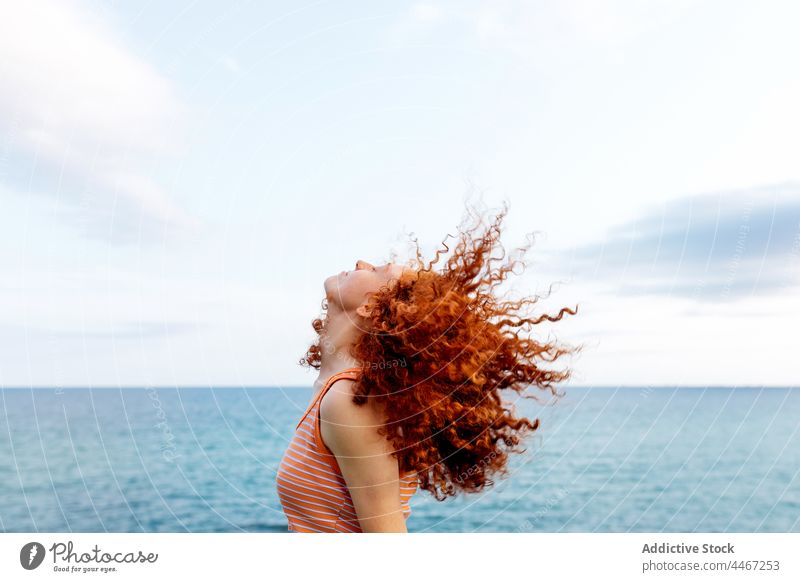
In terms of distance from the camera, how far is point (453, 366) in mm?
2814

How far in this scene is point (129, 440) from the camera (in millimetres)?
45469

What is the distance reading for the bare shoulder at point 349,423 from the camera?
2570mm

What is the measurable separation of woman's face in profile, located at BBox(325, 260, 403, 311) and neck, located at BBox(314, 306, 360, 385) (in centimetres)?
5

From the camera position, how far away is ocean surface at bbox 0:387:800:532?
84.7 ft

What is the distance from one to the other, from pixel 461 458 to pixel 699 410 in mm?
82416

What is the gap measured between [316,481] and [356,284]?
83cm

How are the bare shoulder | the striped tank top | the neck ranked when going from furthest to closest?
the neck < the striped tank top < the bare shoulder

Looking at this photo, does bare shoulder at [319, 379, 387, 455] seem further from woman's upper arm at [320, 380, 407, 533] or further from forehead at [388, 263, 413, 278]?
forehead at [388, 263, 413, 278]

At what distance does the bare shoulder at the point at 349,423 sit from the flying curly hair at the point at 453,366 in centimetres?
3

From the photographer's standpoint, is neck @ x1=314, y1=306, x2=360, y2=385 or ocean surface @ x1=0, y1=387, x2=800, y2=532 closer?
neck @ x1=314, y1=306, x2=360, y2=385

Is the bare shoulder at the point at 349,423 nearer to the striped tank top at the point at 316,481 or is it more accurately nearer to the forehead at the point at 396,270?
the striped tank top at the point at 316,481
